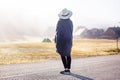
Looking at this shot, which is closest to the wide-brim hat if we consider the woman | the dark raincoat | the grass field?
the woman

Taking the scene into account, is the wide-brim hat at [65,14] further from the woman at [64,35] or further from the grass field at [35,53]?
the grass field at [35,53]

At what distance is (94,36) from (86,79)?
10294 centimetres

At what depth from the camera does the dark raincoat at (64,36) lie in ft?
34.7

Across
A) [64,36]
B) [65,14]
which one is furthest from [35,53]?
[65,14]

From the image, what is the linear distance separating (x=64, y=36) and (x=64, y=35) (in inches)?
1.6

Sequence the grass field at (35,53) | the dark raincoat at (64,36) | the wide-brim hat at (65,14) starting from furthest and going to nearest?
the grass field at (35,53)
the dark raincoat at (64,36)
the wide-brim hat at (65,14)

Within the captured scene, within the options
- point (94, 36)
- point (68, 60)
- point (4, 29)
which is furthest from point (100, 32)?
point (68, 60)

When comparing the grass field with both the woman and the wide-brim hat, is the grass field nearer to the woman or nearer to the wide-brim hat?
the woman

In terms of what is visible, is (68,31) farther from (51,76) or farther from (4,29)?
(4,29)

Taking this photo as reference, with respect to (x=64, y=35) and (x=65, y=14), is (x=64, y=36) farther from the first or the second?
(x=65, y=14)

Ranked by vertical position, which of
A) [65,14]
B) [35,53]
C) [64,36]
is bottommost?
[35,53]

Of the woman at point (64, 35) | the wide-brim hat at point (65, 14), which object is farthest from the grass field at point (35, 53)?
the wide-brim hat at point (65, 14)

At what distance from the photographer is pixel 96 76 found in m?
9.23

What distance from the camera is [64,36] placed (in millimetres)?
10695
